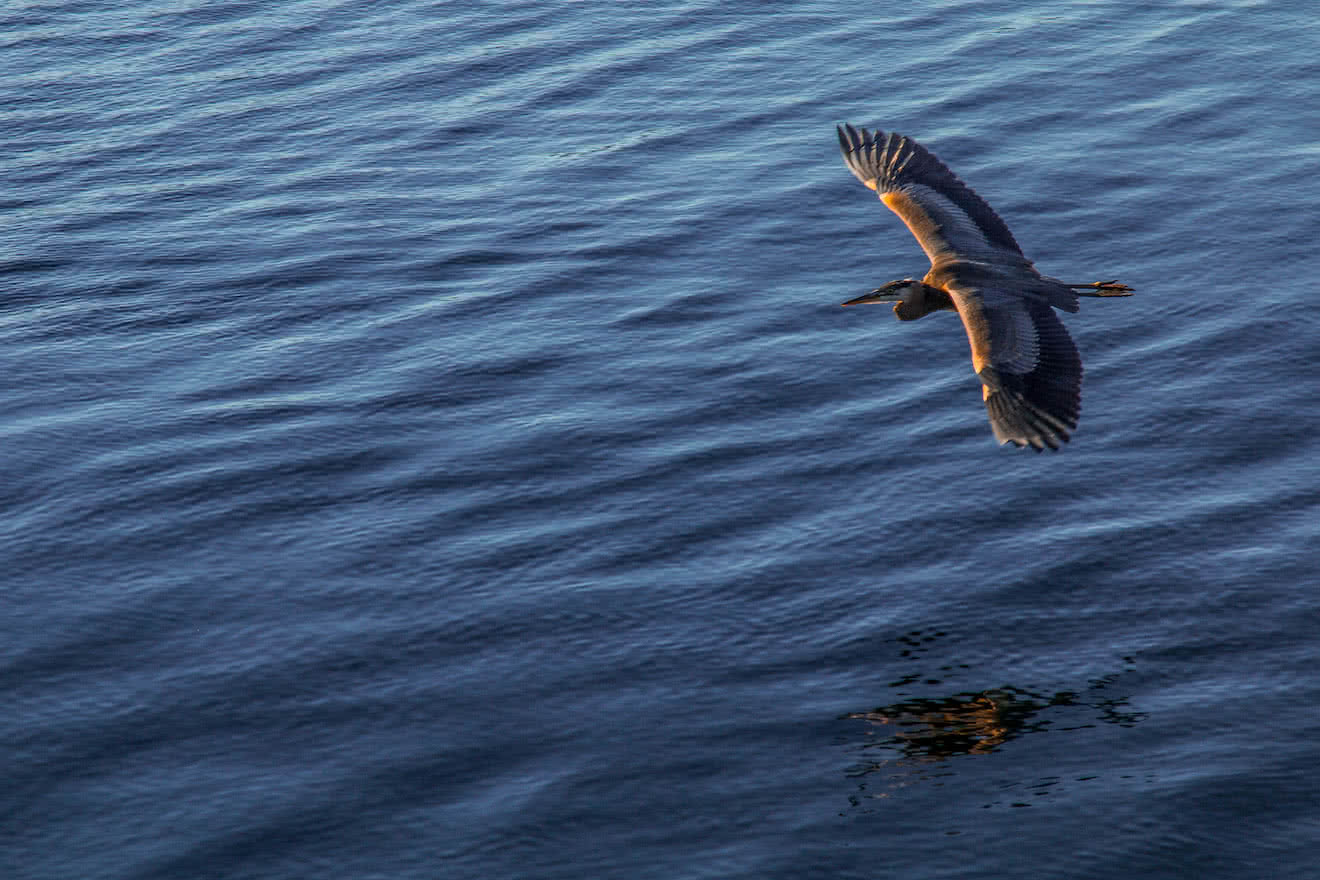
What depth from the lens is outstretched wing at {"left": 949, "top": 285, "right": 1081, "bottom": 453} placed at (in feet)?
81.1

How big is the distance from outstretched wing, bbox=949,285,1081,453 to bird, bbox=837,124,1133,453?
0.01 metres

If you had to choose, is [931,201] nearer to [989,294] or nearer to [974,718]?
[989,294]

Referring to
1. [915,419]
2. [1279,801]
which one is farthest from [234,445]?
[1279,801]

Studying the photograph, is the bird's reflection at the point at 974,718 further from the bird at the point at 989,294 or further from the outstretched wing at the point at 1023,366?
the outstretched wing at the point at 1023,366

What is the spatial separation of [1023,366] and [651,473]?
485 inches

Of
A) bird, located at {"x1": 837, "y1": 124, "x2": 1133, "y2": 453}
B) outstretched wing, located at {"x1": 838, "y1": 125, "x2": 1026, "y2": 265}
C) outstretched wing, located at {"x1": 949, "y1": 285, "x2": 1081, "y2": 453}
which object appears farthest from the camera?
outstretched wing, located at {"x1": 838, "y1": 125, "x2": 1026, "y2": 265}

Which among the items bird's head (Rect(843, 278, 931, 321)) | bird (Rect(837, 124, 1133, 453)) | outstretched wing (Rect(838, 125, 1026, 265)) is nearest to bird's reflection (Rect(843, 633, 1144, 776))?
bird (Rect(837, 124, 1133, 453))

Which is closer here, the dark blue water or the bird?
the bird

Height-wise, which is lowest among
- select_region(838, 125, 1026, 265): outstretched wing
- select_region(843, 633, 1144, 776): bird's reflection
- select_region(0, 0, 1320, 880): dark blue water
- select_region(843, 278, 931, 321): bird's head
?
select_region(843, 633, 1144, 776): bird's reflection

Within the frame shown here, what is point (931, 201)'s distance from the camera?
31.1 metres

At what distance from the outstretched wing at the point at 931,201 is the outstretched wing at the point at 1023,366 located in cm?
206

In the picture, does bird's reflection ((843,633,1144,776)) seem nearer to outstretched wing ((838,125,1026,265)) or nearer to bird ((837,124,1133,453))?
bird ((837,124,1133,453))

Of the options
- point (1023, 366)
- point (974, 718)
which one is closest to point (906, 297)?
point (1023, 366)

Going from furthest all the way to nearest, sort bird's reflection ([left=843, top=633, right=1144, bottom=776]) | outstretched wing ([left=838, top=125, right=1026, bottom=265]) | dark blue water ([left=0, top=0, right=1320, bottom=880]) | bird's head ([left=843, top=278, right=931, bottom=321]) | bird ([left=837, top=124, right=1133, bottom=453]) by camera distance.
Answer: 1. outstretched wing ([left=838, top=125, right=1026, bottom=265])
2. bird's head ([left=843, top=278, right=931, bottom=321])
3. bird's reflection ([left=843, top=633, right=1144, bottom=776])
4. dark blue water ([left=0, top=0, right=1320, bottom=880])
5. bird ([left=837, top=124, right=1133, bottom=453])
